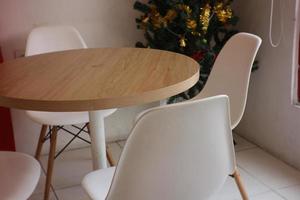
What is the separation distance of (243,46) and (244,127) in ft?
3.87

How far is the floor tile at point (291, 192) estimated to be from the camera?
217 centimetres

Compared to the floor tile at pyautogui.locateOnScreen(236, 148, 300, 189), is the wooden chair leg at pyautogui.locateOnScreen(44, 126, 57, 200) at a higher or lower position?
higher

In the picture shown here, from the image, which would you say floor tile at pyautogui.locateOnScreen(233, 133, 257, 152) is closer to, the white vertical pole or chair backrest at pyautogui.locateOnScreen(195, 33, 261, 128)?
chair backrest at pyautogui.locateOnScreen(195, 33, 261, 128)

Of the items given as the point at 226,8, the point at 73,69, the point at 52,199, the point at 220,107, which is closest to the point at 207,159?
the point at 220,107

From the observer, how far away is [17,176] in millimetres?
1488

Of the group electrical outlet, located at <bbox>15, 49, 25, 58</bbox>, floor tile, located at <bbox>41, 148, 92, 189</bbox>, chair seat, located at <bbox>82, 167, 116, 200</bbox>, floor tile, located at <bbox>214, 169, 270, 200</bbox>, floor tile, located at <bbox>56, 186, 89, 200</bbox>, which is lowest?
floor tile, located at <bbox>41, 148, 92, 189</bbox>

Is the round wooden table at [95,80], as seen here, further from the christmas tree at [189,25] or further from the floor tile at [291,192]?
the floor tile at [291,192]

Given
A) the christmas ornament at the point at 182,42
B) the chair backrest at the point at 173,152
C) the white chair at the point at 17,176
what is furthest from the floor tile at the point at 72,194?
the chair backrest at the point at 173,152

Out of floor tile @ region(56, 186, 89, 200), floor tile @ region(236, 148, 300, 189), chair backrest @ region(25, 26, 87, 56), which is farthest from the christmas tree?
floor tile @ region(56, 186, 89, 200)

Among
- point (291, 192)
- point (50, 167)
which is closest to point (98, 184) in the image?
point (50, 167)

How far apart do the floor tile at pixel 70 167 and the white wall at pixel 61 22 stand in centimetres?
11

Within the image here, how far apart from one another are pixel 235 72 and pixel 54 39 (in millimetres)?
1141

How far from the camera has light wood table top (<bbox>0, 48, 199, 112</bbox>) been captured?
1270 millimetres

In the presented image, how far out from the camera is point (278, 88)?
99.4 inches
